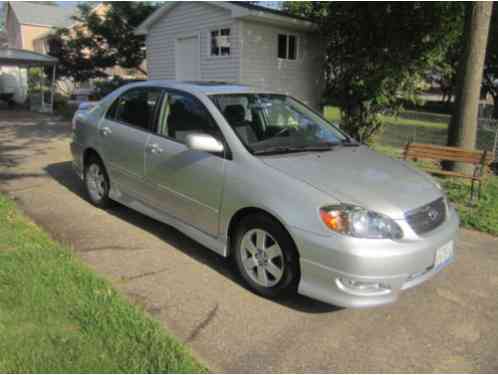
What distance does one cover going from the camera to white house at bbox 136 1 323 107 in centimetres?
1293

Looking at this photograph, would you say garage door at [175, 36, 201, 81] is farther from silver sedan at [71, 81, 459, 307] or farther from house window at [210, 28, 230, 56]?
silver sedan at [71, 81, 459, 307]

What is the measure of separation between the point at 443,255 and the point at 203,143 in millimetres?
2094

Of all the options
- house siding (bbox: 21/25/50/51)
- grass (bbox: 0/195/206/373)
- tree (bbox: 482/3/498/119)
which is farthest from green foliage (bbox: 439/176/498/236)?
house siding (bbox: 21/25/50/51)

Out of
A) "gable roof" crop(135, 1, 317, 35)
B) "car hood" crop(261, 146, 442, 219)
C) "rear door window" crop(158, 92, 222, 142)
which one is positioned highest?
"gable roof" crop(135, 1, 317, 35)

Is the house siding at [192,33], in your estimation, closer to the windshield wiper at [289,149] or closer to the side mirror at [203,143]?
the windshield wiper at [289,149]

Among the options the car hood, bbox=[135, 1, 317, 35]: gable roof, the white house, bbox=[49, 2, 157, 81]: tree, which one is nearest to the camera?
the car hood

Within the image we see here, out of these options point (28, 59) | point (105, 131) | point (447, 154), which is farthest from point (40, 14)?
point (447, 154)

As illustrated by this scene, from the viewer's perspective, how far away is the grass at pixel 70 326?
244 cm

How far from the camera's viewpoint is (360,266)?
282cm

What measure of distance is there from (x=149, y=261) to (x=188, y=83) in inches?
74.6

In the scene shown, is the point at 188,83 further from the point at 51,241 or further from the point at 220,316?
the point at 220,316

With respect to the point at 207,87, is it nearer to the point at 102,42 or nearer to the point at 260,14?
the point at 260,14

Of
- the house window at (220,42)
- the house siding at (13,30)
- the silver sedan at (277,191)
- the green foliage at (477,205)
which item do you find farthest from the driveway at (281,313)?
the house siding at (13,30)

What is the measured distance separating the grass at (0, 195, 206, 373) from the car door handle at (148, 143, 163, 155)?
4.12ft
